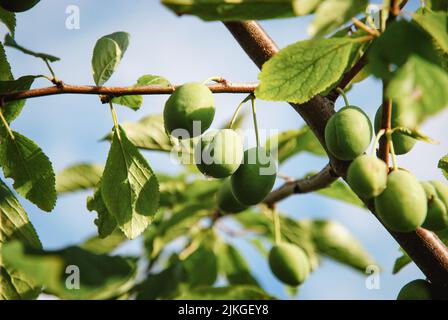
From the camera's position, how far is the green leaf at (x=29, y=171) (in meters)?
1.28

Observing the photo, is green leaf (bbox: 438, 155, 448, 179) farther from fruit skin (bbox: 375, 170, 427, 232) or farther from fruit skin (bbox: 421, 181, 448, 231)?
fruit skin (bbox: 375, 170, 427, 232)

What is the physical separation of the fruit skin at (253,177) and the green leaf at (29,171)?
0.42 meters

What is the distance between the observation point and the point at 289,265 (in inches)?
67.6

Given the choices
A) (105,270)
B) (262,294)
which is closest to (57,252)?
(105,270)

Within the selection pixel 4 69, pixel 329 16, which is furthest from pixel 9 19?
pixel 329 16

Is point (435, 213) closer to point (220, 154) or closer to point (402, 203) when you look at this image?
point (402, 203)

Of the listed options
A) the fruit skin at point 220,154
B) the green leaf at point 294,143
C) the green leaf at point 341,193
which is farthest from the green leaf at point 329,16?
the green leaf at point 341,193

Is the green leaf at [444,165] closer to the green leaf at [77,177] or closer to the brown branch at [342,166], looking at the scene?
the brown branch at [342,166]

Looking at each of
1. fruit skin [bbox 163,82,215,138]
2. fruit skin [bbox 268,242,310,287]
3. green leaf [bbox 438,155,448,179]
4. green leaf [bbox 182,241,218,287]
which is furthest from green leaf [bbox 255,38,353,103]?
green leaf [bbox 182,241,218,287]

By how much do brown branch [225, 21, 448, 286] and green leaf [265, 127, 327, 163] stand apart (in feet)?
2.55

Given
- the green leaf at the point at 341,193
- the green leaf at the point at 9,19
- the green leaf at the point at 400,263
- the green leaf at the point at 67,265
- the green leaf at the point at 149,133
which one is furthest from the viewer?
the green leaf at the point at 341,193

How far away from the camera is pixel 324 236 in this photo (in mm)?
2160

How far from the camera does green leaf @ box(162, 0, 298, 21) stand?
83 cm
